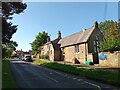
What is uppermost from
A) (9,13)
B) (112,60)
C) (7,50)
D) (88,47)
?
(9,13)

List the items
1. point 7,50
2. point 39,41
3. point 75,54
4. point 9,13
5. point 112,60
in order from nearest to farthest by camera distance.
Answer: point 9,13
point 112,60
point 75,54
point 7,50
point 39,41

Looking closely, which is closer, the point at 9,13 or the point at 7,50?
the point at 9,13

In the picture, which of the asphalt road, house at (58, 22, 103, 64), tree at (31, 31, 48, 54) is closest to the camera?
the asphalt road

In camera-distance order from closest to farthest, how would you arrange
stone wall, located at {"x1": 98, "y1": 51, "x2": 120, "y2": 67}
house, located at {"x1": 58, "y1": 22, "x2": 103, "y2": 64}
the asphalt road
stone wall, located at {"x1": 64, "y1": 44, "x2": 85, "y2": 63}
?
the asphalt road, stone wall, located at {"x1": 98, "y1": 51, "x2": 120, "y2": 67}, house, located at {"x1": 58, "y1": 22, "x2": 103, "y2": 64}, stone wall, located at {"x1": 64, "y1": 44, "x2": 85, "y2": 63}

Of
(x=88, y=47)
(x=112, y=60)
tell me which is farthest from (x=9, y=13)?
(x=88, y=47)

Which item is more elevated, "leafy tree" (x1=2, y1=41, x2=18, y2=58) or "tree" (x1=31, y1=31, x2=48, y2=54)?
"tree" (x1=31, y1=31, x2=48, y2=54)

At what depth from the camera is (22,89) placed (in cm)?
1532

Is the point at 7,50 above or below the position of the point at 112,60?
above

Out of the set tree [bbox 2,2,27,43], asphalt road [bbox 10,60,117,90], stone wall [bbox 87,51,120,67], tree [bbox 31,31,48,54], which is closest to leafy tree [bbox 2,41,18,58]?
tree [bbox 2,2,27,43]

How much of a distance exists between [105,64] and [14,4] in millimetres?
17225

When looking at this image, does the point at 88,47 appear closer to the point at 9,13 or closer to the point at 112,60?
the point at 112,60

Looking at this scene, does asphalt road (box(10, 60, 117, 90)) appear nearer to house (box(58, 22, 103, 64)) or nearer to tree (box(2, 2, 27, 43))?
tree (box(2, 2, 27, 43))

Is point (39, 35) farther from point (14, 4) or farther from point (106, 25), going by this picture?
point (14, 4)

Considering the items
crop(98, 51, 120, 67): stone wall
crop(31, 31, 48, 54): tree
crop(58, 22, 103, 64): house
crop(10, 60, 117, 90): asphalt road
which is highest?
crop(31, 31, 48, 54): tree
